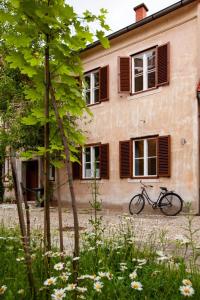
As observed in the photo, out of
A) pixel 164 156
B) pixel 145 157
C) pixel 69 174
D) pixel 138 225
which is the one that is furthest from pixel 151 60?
pixel 69 174

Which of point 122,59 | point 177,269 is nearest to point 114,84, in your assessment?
point 122,59

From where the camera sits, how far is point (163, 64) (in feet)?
51.1

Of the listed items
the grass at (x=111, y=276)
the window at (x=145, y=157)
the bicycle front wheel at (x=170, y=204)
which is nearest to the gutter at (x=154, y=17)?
the window at (x=145, y=157)

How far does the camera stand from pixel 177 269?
3.74 metres

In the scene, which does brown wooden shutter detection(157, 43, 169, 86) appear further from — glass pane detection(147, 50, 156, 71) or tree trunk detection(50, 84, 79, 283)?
tree trunk detection(50, 84, 79, 283)

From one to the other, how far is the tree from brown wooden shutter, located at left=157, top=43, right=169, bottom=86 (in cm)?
1277

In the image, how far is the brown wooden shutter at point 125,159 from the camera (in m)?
16.7

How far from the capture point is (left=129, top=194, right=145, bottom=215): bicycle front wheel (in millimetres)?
15680

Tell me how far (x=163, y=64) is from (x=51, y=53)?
13.1 meters

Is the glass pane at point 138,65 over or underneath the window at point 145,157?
over

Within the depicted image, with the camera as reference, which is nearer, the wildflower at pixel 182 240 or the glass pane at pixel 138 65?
the wildflower at pixel 182 240

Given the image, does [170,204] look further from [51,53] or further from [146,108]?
[51,53]

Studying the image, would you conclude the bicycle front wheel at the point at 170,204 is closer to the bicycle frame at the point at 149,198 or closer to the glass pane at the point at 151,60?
the bicycle frame at the point at 149,198

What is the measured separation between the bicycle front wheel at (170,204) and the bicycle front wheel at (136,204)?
0.94 meters
